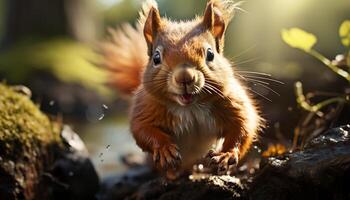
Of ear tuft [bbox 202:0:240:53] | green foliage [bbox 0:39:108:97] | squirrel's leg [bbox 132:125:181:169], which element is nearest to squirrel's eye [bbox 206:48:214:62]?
ear tuft [bbox 202:0:240:53]

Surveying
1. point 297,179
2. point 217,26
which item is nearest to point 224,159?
point 297,179

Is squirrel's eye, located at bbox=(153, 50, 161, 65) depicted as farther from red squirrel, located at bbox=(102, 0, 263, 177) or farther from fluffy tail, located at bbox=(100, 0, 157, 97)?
fluffy tail, located at bbox=(100, 0, 157, 97)

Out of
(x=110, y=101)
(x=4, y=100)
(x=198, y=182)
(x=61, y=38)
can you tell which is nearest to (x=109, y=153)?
(x=4, y=100)

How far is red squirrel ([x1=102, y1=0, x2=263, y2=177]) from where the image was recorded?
8.77ft

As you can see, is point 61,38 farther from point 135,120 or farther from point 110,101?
point 135,120

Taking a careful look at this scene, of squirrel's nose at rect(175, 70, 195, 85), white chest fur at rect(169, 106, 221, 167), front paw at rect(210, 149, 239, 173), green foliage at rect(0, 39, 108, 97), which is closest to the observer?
squirrel's nose at rect(175, 70, 195, 85)

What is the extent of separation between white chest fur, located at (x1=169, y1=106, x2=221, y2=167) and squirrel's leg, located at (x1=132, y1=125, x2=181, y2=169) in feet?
0.36

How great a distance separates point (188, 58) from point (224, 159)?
502mm

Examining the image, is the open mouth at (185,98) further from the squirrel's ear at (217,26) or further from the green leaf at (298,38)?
the green leaf at (298,38)

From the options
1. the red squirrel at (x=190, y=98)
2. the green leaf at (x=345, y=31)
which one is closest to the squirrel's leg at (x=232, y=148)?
the red squirrel at (x=190, y=98)

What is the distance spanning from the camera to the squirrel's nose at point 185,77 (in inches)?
99.3

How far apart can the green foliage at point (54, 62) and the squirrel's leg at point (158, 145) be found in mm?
6158

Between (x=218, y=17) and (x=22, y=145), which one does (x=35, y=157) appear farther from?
(x=218, y=17)

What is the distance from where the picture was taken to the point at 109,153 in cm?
538
